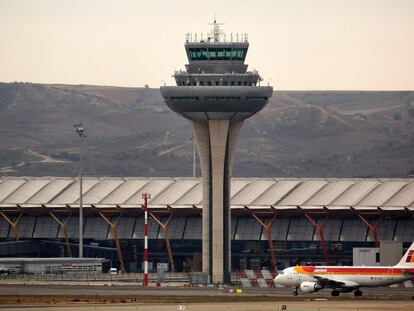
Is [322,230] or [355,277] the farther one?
[322,230]

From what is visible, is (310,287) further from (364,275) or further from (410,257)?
(410,257)

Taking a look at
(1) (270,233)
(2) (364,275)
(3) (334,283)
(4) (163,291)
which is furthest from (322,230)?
(3) (334,283)

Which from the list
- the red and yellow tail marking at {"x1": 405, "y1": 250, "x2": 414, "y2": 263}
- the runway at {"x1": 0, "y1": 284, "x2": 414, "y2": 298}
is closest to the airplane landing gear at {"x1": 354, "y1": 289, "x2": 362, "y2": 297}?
the runway at {"x1": 0, "y1": 284, "x2": 414, "y2": 298}

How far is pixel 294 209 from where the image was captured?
194500mm

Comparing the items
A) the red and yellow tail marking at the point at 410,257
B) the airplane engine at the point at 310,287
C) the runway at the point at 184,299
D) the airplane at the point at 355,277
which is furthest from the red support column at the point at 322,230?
the airplane engine at the point at 310,287

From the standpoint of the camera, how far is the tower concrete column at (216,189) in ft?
564

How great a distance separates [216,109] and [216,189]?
9.73 m

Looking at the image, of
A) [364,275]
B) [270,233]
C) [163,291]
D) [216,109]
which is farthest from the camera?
[270,233]

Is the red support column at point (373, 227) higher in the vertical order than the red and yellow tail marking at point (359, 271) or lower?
higher

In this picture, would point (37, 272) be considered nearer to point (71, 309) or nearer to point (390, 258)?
point (390, 258)

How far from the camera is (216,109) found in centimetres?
17012

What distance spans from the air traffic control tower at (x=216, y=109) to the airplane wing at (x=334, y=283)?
2805cm

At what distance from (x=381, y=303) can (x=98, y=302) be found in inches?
969

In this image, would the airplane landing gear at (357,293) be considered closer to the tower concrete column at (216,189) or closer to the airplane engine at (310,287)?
the airplane engine at (310,287)
